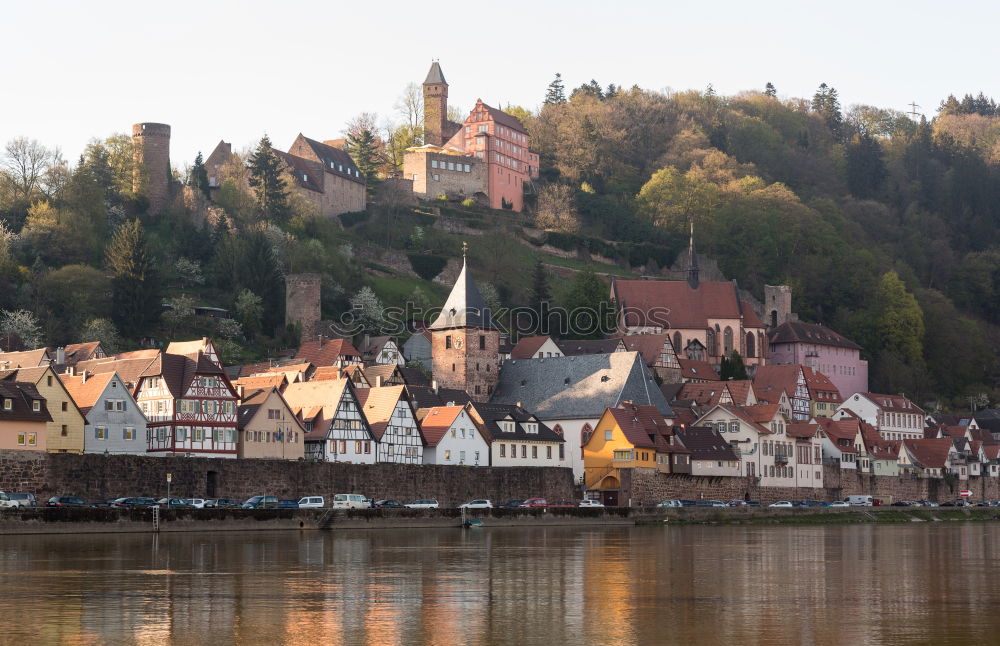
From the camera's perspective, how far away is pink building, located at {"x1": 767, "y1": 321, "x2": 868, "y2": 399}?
124 meters

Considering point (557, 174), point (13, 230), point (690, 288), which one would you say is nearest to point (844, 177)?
point (557, 174)

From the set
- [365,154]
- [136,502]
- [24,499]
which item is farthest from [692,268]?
[24,499]

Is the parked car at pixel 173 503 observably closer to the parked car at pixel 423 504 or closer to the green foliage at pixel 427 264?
the parked car at pixel 423 504

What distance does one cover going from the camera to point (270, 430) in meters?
71.2

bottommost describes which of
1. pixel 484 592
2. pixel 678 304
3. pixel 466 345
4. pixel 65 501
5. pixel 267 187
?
pixel 484 592

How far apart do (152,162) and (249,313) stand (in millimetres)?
22837

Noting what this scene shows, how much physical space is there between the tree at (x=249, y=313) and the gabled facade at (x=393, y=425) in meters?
27.8

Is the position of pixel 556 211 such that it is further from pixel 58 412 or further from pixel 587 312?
pixel 58 412

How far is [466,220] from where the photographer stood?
447 feet

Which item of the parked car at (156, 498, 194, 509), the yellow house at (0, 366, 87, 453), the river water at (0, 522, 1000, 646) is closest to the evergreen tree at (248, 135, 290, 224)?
the yellow house at (0, 366, 87, 453)

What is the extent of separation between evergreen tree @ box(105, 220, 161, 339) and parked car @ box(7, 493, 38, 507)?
40509 millimetres

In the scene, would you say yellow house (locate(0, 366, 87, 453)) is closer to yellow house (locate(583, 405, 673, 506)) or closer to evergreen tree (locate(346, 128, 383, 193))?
yellow house (locate(583, 405, 673, 506))

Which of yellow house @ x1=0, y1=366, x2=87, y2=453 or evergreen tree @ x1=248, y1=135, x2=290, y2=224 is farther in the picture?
evergreen tree @ x1=248, y1=135, x2=290, y2=224

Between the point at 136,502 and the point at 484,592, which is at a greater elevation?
the point at 136,502
